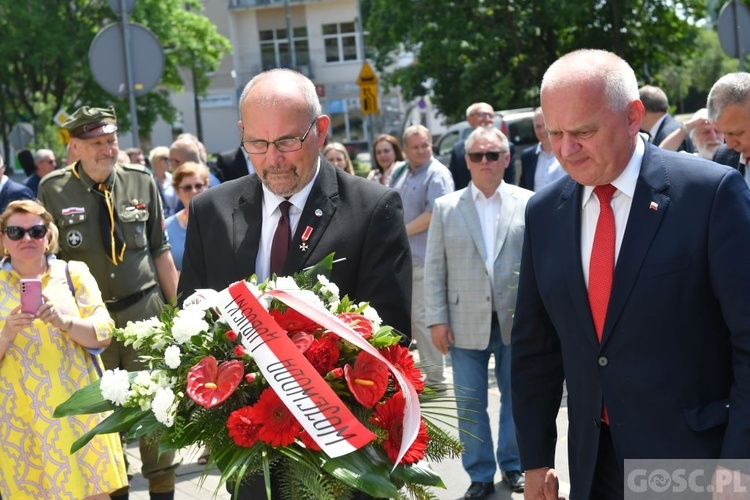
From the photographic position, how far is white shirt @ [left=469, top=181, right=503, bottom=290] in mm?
6824

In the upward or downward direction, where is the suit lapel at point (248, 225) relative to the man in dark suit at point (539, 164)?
upward

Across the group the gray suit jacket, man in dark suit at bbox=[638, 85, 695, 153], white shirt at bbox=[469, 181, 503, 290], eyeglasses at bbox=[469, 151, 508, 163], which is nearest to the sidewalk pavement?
the gray suit jacket

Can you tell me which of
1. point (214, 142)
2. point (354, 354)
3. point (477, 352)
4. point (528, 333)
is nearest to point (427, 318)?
point (477, 352)

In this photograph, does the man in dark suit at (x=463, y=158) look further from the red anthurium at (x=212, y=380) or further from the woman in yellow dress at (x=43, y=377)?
the red anthurium at (x=212, y=380)

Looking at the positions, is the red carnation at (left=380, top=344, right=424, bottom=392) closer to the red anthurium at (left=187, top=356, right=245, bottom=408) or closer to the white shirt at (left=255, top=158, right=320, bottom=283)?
the red anthurium at (left=187, top=356, right=245, bottom=408)

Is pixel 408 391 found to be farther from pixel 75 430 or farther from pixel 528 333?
pixel 75 430

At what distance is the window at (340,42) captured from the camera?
205 ft

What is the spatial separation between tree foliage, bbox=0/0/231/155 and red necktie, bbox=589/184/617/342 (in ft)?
132

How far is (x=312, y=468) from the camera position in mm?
Result: 2951

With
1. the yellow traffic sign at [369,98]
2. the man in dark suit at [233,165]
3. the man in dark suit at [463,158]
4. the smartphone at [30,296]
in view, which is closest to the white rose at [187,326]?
the smartphone at [30,296]

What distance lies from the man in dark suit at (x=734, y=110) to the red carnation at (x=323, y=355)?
351cm

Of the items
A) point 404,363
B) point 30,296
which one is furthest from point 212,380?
point 30,296

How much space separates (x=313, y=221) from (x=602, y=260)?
101 centimetres

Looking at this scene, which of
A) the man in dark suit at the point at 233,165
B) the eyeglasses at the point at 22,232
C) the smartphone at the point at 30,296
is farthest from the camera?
the man in dark suit at the point at 233,165
